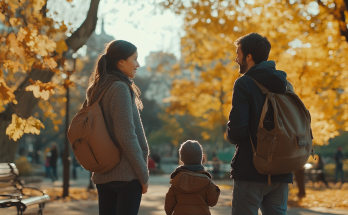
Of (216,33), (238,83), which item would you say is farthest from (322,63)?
(238,83)

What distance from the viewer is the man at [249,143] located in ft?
8.90

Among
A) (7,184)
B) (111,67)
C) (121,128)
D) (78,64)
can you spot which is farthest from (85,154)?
(78,64)

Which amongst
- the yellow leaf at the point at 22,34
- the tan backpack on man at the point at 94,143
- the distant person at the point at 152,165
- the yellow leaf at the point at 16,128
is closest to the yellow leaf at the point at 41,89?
the yellow leaf at the point at 16,128

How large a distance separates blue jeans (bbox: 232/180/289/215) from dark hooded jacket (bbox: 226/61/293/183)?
0.06m

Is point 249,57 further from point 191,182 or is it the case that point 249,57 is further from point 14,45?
point 14,45

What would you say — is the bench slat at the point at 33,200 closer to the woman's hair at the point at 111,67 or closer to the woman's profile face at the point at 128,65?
Result: the woman's hair at the point at 111,67

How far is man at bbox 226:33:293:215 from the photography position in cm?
271

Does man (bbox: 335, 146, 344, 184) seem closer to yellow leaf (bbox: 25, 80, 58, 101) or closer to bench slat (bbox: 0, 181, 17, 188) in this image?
bench slat (bbox: 0, 181, 17, 188)

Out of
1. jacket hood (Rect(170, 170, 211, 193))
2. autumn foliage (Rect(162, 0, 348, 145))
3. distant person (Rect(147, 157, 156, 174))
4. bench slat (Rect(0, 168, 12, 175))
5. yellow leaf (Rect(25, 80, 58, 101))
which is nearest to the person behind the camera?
jacket hood (Rect(170, 170, 211, 193))

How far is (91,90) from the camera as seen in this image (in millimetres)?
2988

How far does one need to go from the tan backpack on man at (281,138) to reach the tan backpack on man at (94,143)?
0.97 m

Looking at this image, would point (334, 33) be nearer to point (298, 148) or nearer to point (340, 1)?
point (340, 1)

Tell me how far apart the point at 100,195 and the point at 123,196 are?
27 centimetres

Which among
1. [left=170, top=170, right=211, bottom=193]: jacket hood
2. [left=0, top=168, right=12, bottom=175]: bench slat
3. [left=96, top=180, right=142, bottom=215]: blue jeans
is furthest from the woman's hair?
[left=0, top=168, right=12, bottom=175]: bench slat
